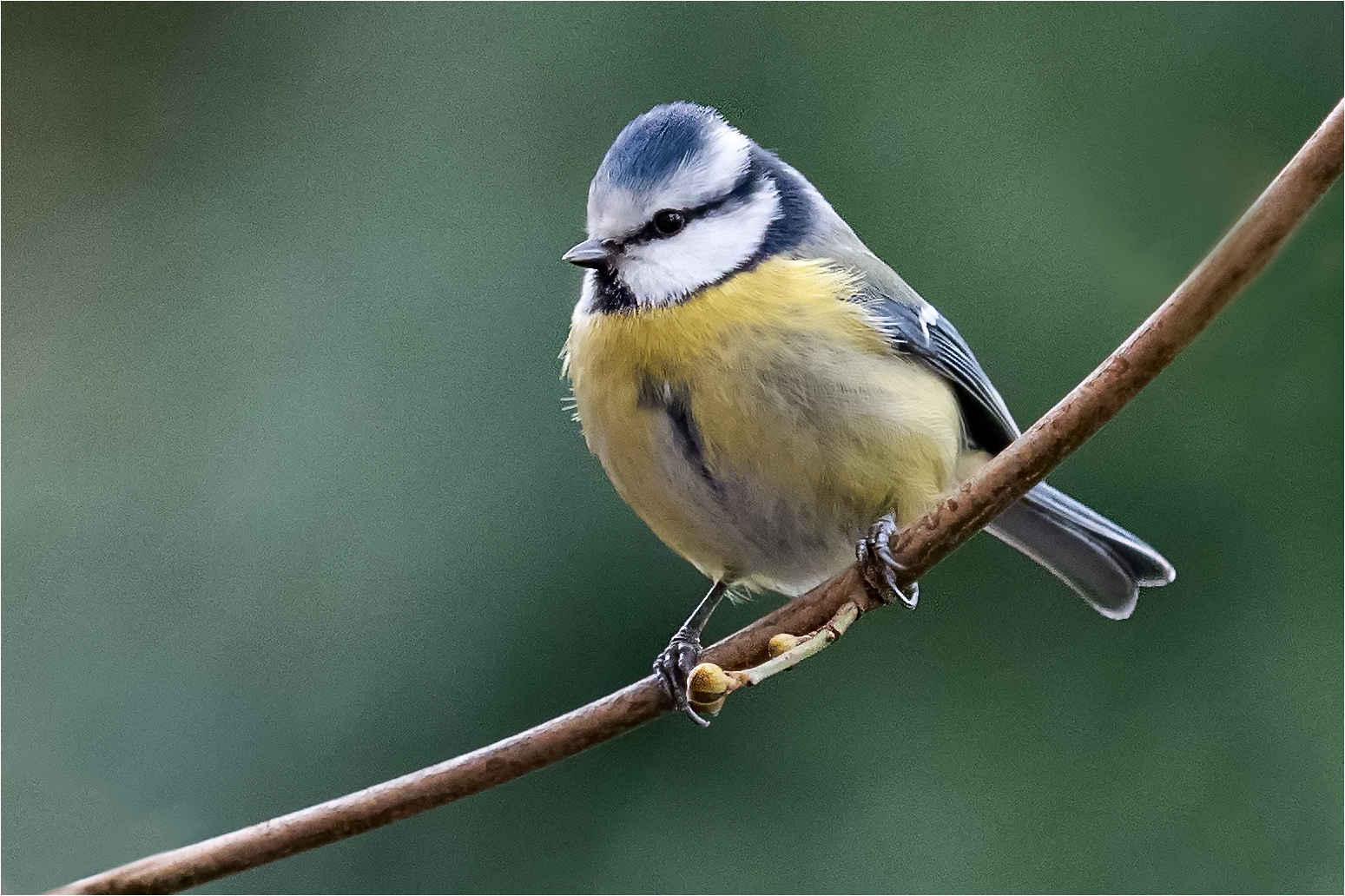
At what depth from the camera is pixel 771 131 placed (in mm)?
1820

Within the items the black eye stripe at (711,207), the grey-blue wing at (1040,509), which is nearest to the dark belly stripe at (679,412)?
the black eye stripe at (711,207)

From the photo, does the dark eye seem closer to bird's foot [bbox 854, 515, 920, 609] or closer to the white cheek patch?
the white cheek patch

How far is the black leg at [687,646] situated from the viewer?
43.9 inches

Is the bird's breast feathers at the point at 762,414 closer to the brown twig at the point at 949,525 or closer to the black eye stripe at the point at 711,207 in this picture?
the black eye stripe at the point at 711,207

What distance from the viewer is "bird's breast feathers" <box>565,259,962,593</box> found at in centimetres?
108

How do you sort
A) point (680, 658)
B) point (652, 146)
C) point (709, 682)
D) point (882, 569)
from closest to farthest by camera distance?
point (709, 682) → point (882, 569) → point (652, 146) → point (680, 658)

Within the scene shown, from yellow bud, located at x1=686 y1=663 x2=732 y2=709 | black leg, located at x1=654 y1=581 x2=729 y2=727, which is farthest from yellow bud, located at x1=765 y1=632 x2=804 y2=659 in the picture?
black leg, located at x1=654 y1=581 x2=729 y2=727

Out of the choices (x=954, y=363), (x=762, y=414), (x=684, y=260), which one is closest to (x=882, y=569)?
(x=762, y=414)

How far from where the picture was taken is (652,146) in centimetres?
102

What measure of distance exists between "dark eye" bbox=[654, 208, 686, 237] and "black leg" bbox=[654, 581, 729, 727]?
12.6 inches

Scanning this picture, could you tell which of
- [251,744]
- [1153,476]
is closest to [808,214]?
[1153,476]

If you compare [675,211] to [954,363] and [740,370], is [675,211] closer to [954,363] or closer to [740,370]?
[740,370]

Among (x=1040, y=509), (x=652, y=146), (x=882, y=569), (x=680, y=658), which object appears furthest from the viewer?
(x=1040, y=509)

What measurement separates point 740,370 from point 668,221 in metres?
0.13
